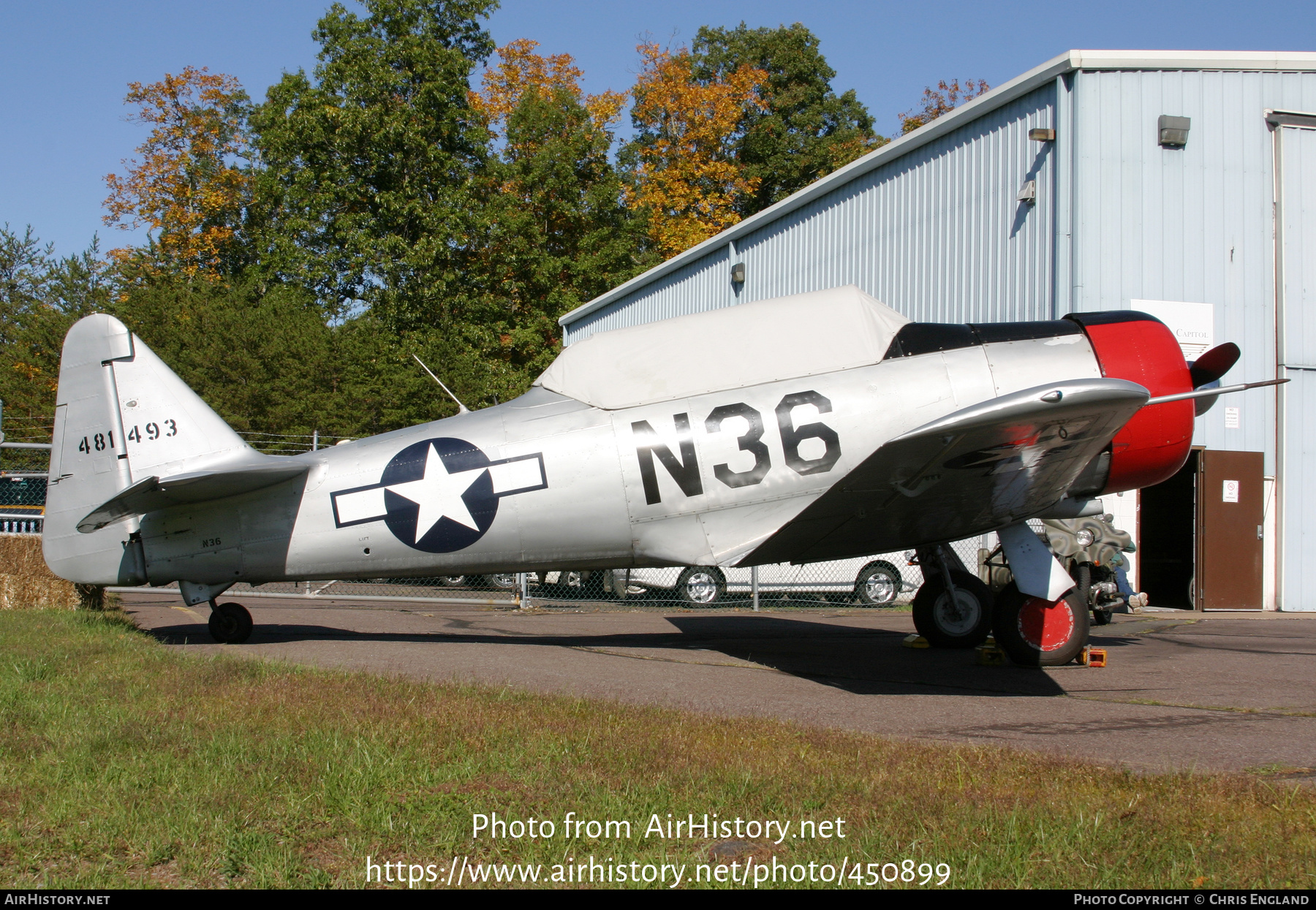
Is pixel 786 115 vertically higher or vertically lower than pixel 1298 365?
higher

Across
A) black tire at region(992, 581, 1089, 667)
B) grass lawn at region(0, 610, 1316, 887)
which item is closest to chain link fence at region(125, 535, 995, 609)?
black tire at region(992, 581, 1089, 667)

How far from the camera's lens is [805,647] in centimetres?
944

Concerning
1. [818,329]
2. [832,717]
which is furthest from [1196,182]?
[832,717]

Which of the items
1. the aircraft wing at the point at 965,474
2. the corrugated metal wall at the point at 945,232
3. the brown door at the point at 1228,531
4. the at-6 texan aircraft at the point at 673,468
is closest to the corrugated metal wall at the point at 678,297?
the corrugated metal wall at the point at 945,232

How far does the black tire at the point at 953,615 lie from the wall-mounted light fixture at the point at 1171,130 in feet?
29.0

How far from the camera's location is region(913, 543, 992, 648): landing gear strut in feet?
29.7

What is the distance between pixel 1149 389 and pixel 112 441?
28.3ft

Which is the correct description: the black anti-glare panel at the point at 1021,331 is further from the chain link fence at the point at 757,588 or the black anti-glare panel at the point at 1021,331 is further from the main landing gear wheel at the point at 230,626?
the chain link fence at the point at 757,588

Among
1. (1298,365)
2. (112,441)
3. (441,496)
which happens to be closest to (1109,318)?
(441,496)

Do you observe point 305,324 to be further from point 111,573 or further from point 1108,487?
point 1108,487

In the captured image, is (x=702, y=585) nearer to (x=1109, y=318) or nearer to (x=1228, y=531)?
(x=1228, y=531)

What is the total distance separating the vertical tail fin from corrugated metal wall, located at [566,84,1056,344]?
26.0ft

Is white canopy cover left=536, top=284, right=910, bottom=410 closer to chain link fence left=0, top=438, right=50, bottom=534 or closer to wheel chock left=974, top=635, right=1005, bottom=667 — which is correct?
wheel chock left=974, top=635, right=1005, bottom=667

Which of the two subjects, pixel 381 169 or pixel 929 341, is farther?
pixel 381 169
